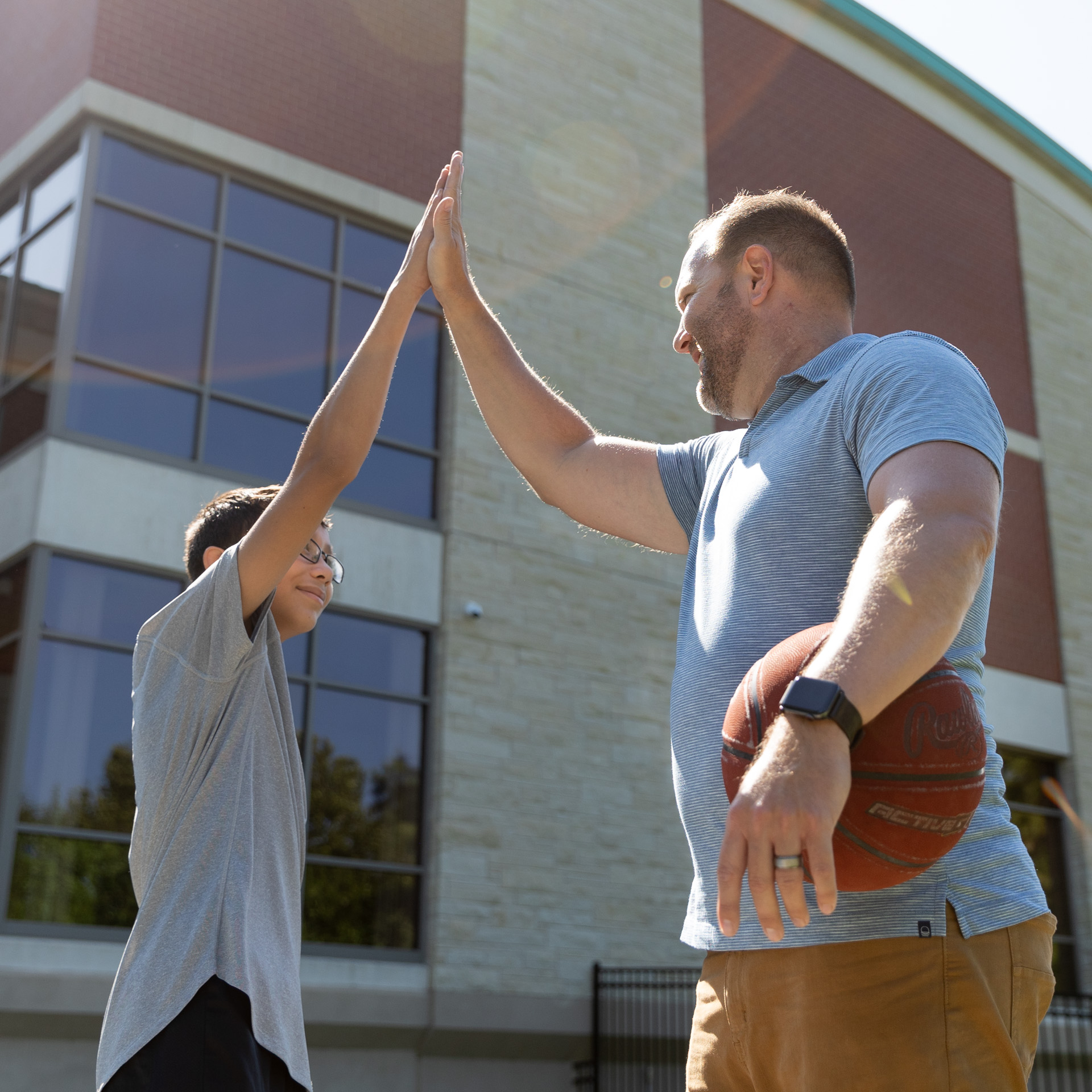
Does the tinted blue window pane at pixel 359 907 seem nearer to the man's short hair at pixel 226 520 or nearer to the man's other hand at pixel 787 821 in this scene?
the man's short hair at pixel 226 520

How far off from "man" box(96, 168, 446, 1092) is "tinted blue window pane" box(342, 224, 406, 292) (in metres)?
10.3

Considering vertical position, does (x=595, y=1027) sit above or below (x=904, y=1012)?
below

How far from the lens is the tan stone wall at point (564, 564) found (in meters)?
12.5

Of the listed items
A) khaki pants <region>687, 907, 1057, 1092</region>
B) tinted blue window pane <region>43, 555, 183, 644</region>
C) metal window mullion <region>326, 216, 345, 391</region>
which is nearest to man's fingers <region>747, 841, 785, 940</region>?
khaki pants <region>687, 907, 1057, 1092</region>

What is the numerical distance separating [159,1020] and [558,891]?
10152 millimetres

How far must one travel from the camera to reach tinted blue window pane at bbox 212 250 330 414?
12594mm

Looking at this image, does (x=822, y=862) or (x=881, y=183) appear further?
(x=881, y=183)

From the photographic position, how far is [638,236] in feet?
51.9

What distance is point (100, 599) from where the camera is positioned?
36.6 feet

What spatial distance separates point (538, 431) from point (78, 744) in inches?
325

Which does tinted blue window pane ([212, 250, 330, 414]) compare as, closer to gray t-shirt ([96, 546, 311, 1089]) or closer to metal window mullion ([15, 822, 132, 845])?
metal window mullion ([15, 822, 132, 845])

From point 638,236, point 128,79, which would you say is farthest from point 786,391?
point 638,236

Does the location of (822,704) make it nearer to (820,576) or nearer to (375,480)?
(820,576)

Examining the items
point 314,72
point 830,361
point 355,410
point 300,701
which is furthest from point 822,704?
point 314,72
